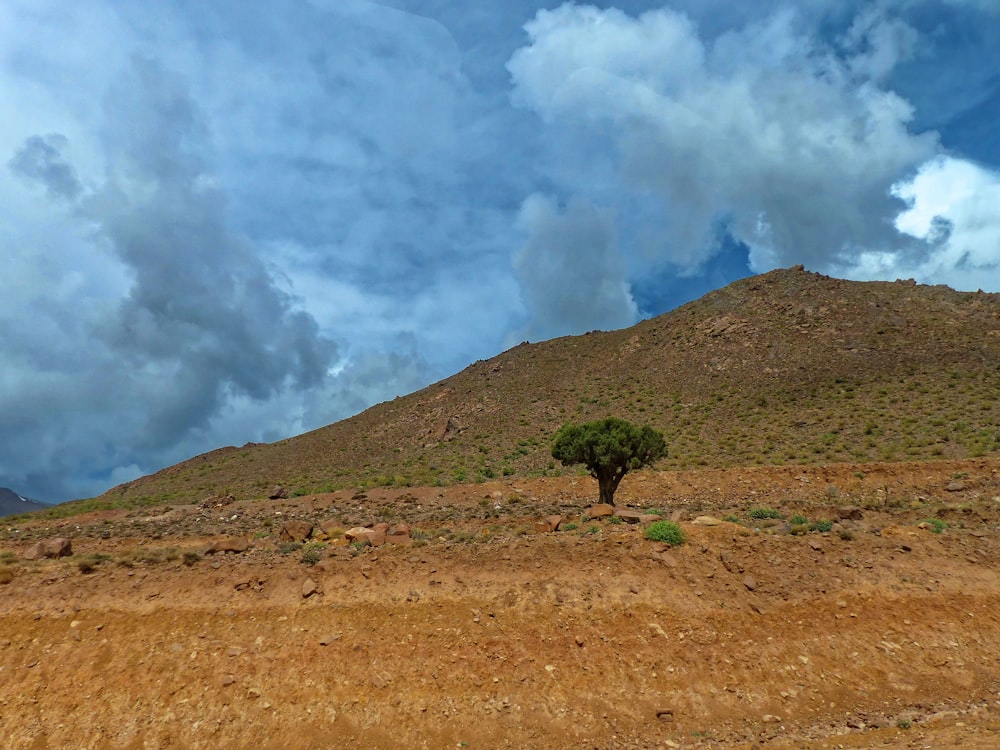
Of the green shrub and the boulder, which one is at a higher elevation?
the green shrub

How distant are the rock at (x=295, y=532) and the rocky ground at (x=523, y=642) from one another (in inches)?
64.5

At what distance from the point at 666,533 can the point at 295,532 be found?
38.6 ft

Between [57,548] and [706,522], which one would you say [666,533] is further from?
[57,548]

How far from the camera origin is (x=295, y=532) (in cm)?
1903

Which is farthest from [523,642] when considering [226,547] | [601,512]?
[226,547]

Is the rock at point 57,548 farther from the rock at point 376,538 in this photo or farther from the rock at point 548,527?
the rock at point 548,527

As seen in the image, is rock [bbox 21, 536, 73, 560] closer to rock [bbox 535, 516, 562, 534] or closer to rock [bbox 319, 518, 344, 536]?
rock [bbox 319, 518, 344, 536]

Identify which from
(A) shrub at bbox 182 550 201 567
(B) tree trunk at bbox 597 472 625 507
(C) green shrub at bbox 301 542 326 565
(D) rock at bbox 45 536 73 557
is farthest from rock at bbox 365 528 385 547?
(B) tree trunk at bbox 597 472 625 507

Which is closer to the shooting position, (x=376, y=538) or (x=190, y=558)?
(x=190, y=558)

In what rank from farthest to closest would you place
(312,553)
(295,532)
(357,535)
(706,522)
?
(295,532), (357,535), (706,522), (312,553)

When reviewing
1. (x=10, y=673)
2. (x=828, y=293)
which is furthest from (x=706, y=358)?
(x=10, y=673)

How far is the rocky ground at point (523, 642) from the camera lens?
35.2ft

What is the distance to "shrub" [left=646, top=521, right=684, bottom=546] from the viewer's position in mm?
15234

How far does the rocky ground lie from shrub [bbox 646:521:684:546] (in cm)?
28
